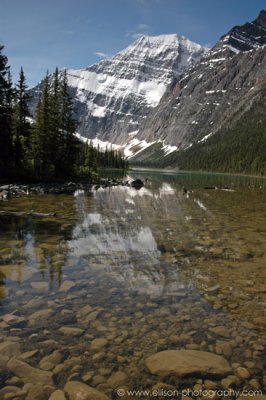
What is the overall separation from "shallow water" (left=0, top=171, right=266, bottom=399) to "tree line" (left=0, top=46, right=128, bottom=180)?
2862cm

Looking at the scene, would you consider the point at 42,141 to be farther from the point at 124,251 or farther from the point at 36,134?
the point at 124,251

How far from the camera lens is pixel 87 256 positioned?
13.7 m

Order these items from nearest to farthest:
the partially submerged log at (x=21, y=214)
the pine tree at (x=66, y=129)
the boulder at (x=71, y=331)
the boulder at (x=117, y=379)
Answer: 1. the boulder at (x=117, y=379)
2. the boulder at (x=71, y=331)
3. the partially submerged log at (x=21, y=214)
4. the pine tree at (x=66, y=129)

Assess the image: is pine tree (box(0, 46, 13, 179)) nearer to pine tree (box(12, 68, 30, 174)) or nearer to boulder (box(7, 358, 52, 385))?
pine tree (box(12, 68, 30, 174))

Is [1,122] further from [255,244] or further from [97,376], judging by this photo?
[97,376]

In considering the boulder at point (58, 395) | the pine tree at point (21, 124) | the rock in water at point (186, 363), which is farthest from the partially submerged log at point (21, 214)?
the pine tree at point (21, 124)

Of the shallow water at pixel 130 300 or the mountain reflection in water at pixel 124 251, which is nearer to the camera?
the shallow water at pixel 130 300

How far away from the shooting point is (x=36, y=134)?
50.0 meters

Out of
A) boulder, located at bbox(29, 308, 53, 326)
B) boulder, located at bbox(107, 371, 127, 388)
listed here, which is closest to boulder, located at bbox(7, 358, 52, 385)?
boulder, located at bbox(107, 371, 127, 388)

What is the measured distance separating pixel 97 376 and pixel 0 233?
12979 mm

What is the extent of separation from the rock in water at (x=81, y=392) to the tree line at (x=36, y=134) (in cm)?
3879

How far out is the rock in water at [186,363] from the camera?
243 inches

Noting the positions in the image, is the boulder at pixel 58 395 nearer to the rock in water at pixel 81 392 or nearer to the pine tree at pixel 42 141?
the rock in water at pixel 81 392

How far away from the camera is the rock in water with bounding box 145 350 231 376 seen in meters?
6.18
